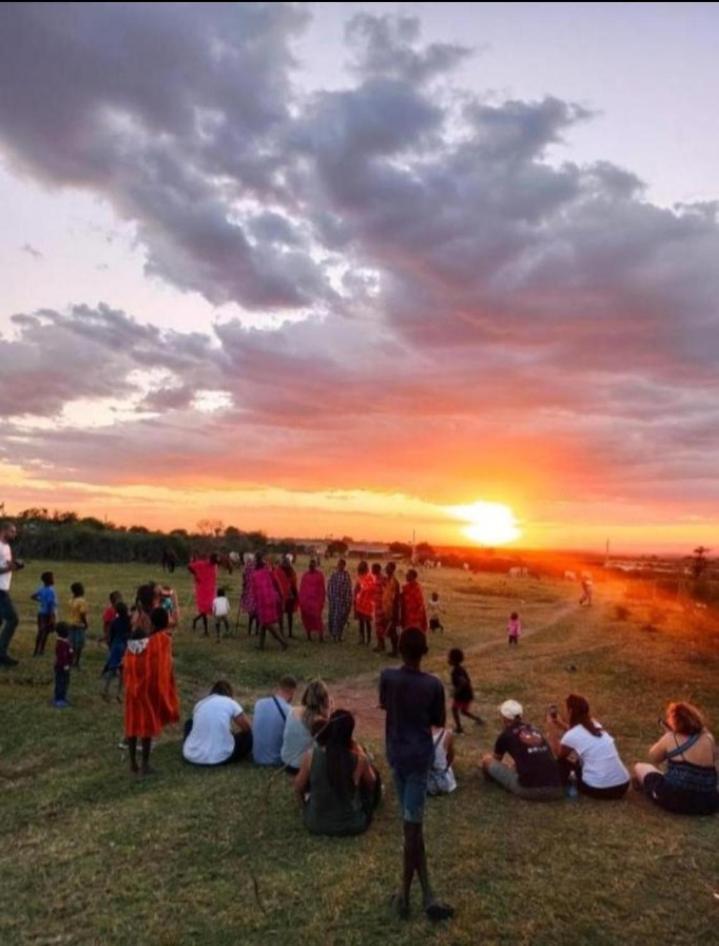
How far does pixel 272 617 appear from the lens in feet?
61.2

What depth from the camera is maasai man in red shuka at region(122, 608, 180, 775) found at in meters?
8.90

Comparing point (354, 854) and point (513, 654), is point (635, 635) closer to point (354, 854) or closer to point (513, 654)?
point (513, 654)

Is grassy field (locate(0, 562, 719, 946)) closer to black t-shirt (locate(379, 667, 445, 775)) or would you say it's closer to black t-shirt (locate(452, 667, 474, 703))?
black t-shirt (locate(452, 667, 474, 703))

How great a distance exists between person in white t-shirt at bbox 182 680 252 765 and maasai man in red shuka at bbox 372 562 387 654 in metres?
9.82

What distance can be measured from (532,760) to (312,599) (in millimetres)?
12262

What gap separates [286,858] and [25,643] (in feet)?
37.6

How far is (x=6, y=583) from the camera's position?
1276 cm

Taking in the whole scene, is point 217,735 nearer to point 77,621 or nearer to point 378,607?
point 77,621

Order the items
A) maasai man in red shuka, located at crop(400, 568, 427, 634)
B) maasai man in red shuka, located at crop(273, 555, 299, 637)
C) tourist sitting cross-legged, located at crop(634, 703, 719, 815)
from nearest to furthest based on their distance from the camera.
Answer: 1. tourist sitting cross-legged, located at crop(634, 703, 719, 815)
2. maasai man in red shuka, located at crop(400, 568, 427, 634)
3. maasai man in red shuka, located at crop(273, 555, 299, 637)

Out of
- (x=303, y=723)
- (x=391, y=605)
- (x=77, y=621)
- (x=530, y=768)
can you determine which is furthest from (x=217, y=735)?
(x=391, y=605)

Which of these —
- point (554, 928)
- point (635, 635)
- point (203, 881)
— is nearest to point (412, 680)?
point (554, 928)

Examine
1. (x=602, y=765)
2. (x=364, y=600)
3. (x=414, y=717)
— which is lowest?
(x=602, y=765)

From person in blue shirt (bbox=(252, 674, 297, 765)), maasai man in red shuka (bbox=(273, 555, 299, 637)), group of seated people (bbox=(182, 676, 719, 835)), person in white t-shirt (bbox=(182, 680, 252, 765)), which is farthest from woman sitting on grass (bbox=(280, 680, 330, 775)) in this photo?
maasai man in red shuka (bbox=(273, 555, 299, 637))

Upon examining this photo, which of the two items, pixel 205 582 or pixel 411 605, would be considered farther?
pixel 205 582
